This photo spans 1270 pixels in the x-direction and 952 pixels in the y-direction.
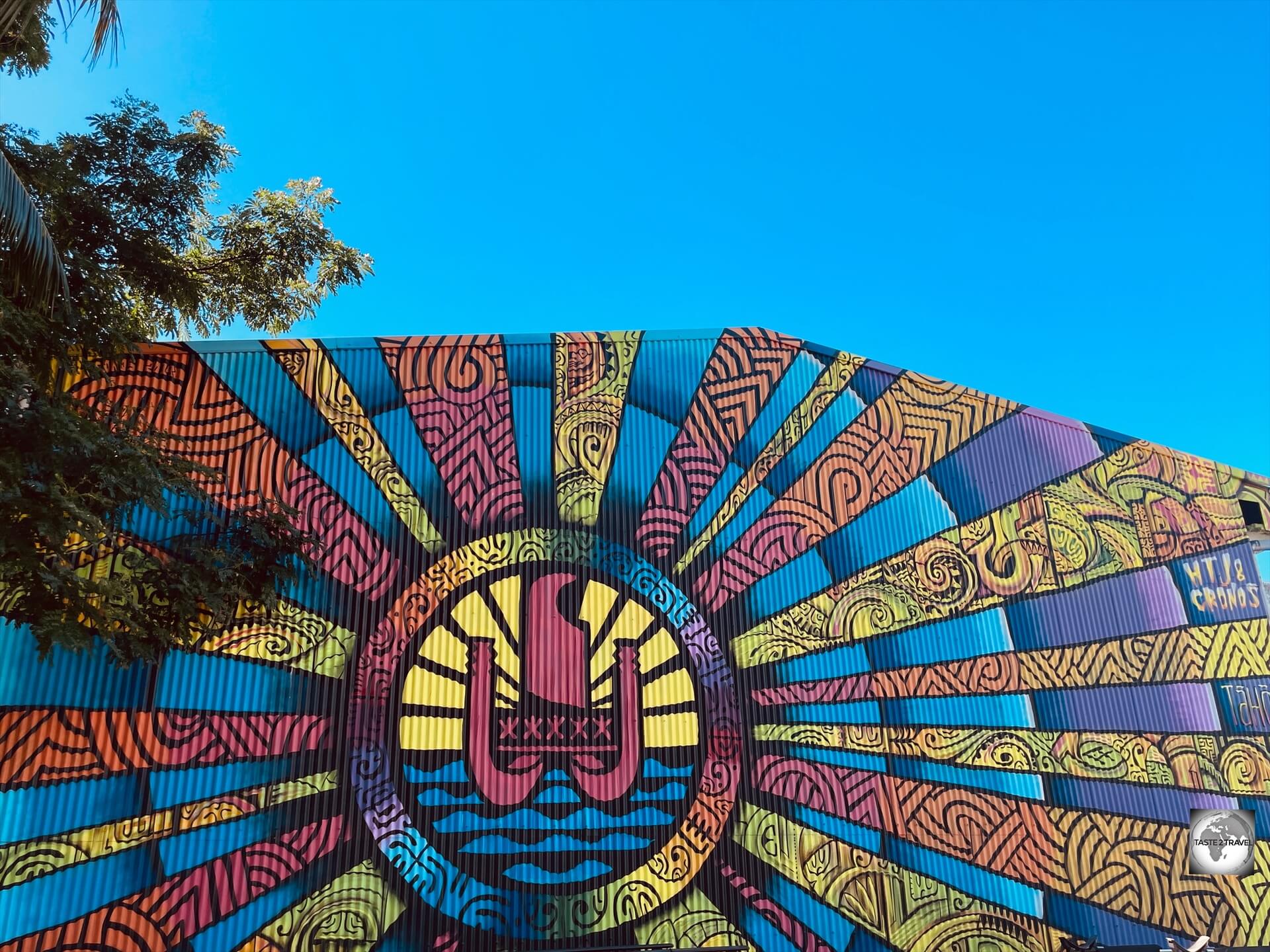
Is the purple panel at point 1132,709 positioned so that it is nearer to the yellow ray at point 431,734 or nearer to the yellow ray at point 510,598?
the yellow ray at point 510,598

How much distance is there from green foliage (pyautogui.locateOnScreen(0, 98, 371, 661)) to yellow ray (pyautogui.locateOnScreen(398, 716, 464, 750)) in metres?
2.55

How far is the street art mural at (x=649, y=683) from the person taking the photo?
10.5 metres

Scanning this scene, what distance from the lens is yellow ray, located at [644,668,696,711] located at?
11664 millimetres

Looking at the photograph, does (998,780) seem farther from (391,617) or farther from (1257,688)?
(391,617)

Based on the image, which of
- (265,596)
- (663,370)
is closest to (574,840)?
(265,596)

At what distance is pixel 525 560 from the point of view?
39.4ft

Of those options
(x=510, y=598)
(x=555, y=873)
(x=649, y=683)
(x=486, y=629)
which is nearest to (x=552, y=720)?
(x=649, y=683)

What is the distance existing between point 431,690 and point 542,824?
7.48 ft

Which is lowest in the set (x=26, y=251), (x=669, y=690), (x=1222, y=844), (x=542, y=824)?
(x=1222, y=844)

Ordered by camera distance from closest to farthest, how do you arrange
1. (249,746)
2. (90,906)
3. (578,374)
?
(90,906), (249,746), (578,374)

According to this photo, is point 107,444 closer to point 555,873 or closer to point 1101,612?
point 555,873

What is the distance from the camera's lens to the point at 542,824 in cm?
1095

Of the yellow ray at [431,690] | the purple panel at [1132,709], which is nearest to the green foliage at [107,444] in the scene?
the yellow ray at [431,690]

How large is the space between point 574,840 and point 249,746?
4.34m
